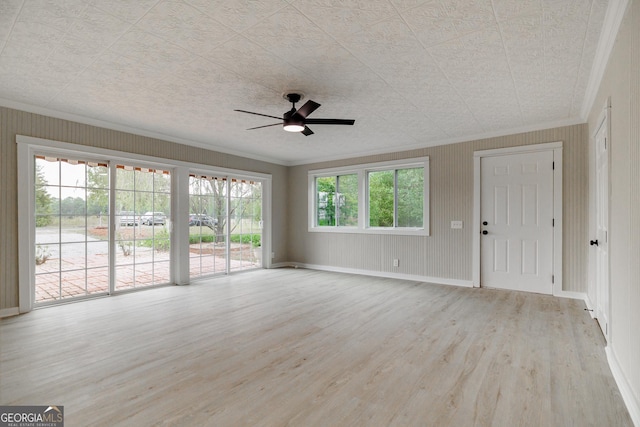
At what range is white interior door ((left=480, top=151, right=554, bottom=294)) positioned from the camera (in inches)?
181

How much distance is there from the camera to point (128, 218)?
15.9 ft

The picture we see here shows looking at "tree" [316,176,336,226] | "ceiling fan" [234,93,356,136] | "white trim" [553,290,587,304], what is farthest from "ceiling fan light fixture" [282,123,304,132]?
"white trim" [553,290,587,304]

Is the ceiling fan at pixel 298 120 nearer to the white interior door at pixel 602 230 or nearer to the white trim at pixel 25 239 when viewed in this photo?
the white interior door at pixel 602 230

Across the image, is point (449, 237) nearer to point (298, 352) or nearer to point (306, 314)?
point (306, 314)

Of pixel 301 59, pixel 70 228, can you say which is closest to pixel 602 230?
pixel 301 59

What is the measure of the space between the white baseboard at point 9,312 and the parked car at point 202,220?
Result: 2495mm

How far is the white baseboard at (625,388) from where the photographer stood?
1.77 metres

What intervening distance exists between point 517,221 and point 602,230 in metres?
1.67

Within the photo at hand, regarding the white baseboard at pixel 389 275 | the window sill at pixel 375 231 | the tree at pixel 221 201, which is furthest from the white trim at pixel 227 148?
the white baseboard at pixel 389 275

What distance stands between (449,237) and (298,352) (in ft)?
12.0

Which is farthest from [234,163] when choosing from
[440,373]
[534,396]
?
[534,396]

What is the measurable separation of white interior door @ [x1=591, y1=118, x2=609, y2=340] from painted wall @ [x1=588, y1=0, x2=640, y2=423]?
0.52 m

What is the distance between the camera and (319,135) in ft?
16.6

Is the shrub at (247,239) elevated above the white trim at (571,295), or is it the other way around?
the shrub at (247,239)
